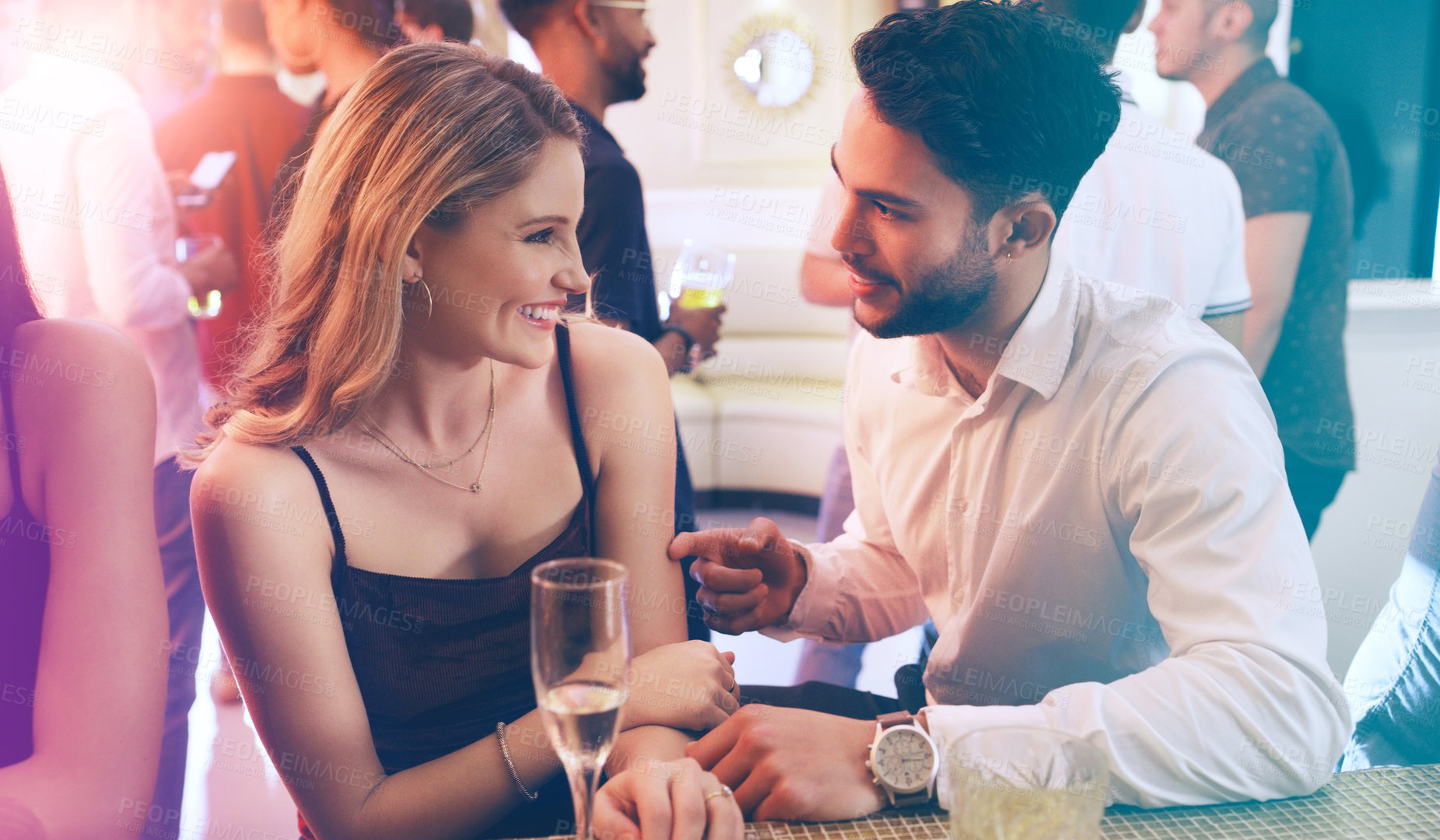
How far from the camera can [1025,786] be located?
0.66 metres

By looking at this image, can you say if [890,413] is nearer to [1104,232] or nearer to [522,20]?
[1104,232]

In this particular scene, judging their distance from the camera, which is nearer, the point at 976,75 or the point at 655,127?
the point at 976,75

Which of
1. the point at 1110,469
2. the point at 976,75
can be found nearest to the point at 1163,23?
the point at 976,75

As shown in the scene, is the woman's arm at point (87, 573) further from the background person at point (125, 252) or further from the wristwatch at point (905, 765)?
the background person at point (125, 252)

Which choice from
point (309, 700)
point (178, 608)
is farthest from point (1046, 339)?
point (178, 608)

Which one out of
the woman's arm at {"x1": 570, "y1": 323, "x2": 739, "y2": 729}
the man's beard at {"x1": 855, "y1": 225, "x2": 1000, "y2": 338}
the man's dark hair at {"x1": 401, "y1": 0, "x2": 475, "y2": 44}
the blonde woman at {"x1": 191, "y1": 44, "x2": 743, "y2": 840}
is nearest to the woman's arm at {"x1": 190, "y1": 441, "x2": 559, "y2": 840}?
the blonde woman at {"x1": 191, "y1": 44, "x2": 743, "y2": 840}

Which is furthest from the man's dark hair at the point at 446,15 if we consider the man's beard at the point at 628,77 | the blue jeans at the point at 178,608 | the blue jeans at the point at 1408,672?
the blue jeans at the point at 1408,672

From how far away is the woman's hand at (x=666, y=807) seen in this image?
767mm

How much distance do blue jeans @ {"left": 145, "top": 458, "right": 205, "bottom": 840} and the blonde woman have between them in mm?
1162

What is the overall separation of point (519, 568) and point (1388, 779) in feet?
3.02

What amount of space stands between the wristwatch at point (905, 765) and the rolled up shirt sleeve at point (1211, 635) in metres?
0.03

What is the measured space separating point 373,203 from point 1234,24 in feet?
7.41

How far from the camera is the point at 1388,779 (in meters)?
0.87

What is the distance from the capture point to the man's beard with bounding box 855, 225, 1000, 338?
1.31 m
